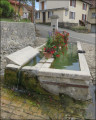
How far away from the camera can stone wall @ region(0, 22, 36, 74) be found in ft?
27.9

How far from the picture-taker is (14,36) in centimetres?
933

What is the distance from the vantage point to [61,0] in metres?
22.9

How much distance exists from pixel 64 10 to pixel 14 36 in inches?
612

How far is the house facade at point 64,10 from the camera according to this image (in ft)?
74.2

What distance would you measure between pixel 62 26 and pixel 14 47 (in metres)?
14.8

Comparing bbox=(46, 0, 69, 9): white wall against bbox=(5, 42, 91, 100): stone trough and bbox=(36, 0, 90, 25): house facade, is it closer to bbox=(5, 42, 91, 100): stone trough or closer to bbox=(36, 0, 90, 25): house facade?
bbox=(36, 0, 90, 25): house facade

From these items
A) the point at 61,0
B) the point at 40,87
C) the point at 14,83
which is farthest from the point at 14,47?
the point at 61,0

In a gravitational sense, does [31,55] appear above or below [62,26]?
below

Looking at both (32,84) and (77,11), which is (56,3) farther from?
(32,84)

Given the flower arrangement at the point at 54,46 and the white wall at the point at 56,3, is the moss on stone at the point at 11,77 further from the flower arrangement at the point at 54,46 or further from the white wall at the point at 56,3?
the white wall at the point at 56,3

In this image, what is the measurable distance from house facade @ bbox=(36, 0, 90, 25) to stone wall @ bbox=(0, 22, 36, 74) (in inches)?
513

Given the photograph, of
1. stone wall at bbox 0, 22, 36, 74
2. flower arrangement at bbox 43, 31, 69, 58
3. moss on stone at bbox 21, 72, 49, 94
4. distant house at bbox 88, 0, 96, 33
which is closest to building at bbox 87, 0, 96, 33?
distant house at bbox 88, 0, 96, 33

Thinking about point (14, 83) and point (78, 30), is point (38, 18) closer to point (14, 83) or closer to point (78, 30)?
point (78, 30)

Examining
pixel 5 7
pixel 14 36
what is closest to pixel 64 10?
pixel 5 7
